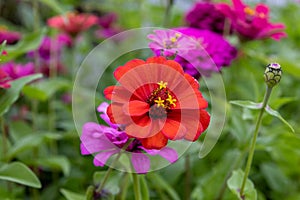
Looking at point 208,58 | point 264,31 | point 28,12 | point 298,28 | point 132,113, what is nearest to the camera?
point 132,113

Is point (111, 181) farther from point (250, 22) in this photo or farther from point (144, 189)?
point (250, 22)

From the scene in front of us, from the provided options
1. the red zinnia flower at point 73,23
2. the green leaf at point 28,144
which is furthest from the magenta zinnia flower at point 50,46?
the green leaf at point 28,144

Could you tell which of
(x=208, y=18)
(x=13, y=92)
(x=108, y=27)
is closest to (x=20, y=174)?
(x=13, y=92)

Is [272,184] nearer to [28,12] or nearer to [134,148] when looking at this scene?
[134,148]

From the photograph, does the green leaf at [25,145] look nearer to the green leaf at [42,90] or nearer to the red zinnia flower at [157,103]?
the green leaf at [42,90]

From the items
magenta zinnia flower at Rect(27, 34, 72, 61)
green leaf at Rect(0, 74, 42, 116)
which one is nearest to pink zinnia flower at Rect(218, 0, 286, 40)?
green leaf at Rect(0, 74, 42, 116)

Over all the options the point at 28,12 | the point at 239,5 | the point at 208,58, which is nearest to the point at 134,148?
the point at 208,58
